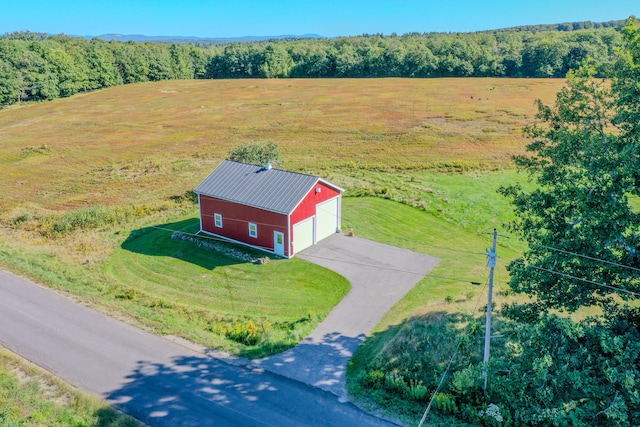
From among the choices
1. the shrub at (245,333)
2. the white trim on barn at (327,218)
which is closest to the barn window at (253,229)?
the white trim on barn at (327,218)

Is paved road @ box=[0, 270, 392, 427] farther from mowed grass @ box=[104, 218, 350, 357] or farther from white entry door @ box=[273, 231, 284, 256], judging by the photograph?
white entry door @ box=[273, 231, 284, 256]

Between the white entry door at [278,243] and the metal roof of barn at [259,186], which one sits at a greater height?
the metal roof of barn at [259,186]

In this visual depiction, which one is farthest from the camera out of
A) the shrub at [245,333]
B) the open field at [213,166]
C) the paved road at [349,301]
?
the open field at [213,166]

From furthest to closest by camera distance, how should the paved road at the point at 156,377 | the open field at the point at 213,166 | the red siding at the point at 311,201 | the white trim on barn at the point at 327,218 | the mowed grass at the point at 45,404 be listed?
the white trim on barn at the point at 327,218 → the red siding at the point at 311,201 → the open field at the point at 213,166 → the paved road at the point at 156,377 → the mowed grass at the point at 45,404

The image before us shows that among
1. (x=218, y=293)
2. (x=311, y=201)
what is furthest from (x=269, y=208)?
(x=218, y=293)

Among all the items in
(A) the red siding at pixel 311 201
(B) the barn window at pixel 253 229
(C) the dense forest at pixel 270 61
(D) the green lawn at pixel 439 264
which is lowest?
(D) the green lawn at pixel 439 264

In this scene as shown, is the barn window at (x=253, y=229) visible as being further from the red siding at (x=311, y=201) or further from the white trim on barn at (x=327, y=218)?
the white trim on barn at (x=327, y=218)
